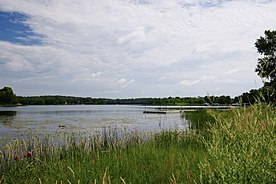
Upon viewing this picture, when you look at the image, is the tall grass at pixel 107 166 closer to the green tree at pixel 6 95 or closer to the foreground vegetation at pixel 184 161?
the foreground vegetation at pixel 184 161

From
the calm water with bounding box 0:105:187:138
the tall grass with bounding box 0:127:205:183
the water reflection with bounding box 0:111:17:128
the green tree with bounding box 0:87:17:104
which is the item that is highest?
the green tree with bounding box 0:87:17:104

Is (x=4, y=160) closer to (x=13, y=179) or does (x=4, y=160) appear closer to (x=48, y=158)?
(x=48, y=158)

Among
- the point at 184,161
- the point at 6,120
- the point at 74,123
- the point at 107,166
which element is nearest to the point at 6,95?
the point at 6,120

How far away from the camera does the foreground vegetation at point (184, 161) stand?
2.81 metres

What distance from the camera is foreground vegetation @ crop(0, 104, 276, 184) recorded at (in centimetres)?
281

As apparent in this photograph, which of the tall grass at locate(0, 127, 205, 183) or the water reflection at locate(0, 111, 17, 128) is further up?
the tall grass at locate(0, 127, 205, 183)

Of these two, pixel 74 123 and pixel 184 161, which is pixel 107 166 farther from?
pixel 74 123

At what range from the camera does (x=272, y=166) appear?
111 inches

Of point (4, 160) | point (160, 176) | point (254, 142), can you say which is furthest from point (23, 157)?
point (254, 142)

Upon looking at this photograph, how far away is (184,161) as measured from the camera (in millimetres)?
6570

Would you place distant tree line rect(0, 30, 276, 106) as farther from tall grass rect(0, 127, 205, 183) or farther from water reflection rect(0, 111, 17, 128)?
water reflection rect(0, 111, 17, 128)

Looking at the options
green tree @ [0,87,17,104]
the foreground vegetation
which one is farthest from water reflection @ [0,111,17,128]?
green tree @ [0,87,17,104]

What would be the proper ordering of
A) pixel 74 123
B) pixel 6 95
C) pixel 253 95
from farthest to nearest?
pixel 6 95 < pixel 74 123 < pixel 253 95

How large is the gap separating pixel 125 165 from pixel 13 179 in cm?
275
